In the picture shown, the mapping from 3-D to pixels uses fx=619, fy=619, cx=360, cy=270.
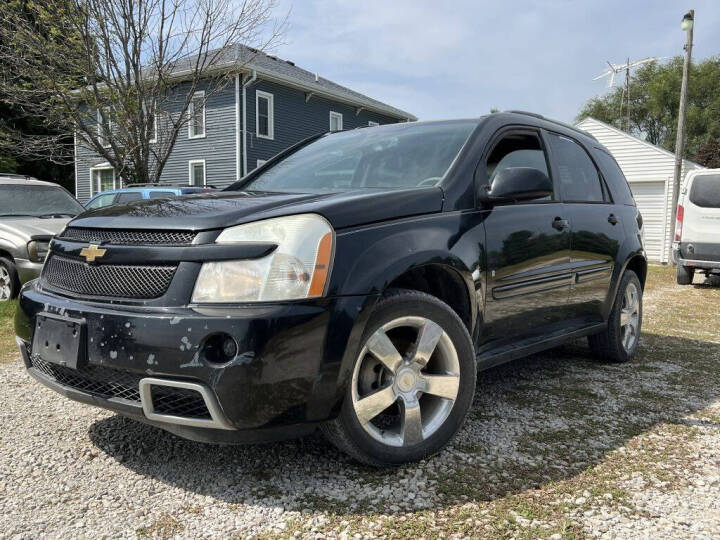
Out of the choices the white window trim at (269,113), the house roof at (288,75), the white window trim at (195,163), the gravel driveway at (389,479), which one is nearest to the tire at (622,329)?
the gravel driveway at (389,479)

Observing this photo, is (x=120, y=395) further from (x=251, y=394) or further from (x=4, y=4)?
(x=4, y=4)

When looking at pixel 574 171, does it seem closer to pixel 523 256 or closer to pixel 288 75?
pixel 523 256

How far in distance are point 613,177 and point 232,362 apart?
372 cm

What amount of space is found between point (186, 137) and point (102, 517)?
2134 centimetres

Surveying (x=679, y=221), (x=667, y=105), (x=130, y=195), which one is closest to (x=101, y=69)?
(x=130, y=195)

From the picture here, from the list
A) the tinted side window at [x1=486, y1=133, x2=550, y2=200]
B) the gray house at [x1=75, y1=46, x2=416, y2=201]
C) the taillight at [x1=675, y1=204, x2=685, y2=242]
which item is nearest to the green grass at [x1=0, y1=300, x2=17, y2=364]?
the tinted side window at [x1=486, y1=133, x2=550, y2=200]

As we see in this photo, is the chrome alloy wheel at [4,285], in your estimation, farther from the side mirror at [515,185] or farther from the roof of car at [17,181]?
the side mirror at [515,185]

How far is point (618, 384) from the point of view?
166 inches

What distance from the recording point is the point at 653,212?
61.4 feet

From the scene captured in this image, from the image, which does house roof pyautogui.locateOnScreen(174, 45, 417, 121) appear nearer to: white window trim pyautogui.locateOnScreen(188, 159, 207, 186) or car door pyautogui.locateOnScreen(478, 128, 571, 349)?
white window trim pyautogui.locateOnScreen(188, 159, 207, 186)

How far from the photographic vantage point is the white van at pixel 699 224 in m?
10.5

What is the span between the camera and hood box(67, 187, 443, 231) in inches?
95.3

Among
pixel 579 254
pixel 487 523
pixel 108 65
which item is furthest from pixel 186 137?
pixel 487 523

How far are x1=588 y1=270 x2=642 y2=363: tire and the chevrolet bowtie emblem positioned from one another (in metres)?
3.62
